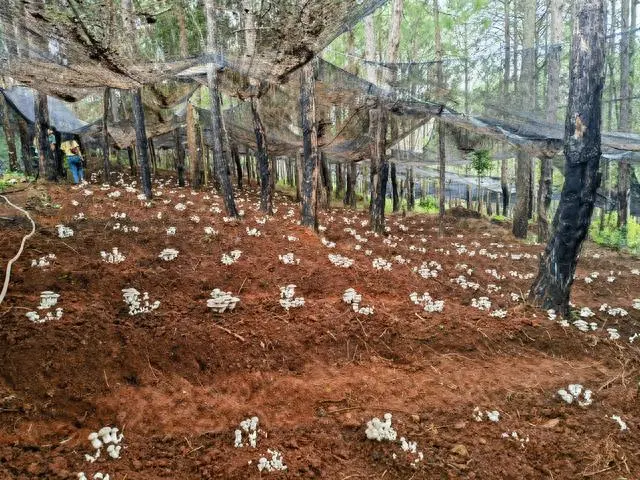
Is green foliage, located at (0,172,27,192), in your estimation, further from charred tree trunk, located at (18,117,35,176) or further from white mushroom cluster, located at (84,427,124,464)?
white mushroom cluster, located at (84,427,124,464)

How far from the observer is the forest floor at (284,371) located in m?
2.41

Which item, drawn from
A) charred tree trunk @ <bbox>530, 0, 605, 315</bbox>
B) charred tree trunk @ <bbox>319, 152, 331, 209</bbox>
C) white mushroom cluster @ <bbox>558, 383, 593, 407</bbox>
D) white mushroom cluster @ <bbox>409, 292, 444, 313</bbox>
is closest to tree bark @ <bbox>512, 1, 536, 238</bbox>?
charred tree trunk @ <bbox>530, 0, 605, 315</bbox>

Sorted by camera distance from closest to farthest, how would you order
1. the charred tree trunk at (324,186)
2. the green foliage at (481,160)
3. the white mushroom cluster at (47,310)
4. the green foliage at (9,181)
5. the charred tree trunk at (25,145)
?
the white mushroom cluster at (47,310), the green foliage at (9,181), the charred tree trunk at (25,145), the green foliage at (481,160), the charred tree trunk at (324,186)

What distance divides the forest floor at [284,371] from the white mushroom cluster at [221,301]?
9 centimetres

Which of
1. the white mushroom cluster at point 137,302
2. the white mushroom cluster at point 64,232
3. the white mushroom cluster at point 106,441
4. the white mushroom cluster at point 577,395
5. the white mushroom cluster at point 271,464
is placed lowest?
the white mushroom cluster at point 577,395

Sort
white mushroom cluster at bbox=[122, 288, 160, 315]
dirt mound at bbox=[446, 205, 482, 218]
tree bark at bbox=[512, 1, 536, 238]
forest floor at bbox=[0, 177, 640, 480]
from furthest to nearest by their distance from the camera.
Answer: dirt mound at bbox=[446, 205, 482, 218]
tree bark at bbox=[512, 1, 536, 238]
white mushroom cluster at bbox=[122, 288, 160, 315]
forest floor at bbox=[0, 177, 640, 480]

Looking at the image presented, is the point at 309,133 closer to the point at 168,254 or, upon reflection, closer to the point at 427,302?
the point at 168,254

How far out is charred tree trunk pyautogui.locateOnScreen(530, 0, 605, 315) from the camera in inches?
159

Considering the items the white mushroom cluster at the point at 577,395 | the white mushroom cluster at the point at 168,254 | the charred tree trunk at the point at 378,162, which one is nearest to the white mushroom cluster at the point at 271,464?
the white mushroom cluster at the point at 577,395

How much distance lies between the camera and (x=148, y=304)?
3.68 m

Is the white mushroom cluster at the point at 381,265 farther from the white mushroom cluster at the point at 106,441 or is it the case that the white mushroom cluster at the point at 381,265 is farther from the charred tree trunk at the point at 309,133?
the white mushroom cluster at the point at 106,441

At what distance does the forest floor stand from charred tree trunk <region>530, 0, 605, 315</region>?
0.42 m

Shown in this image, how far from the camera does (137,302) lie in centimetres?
366

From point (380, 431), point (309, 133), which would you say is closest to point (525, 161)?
point (309, 133)
